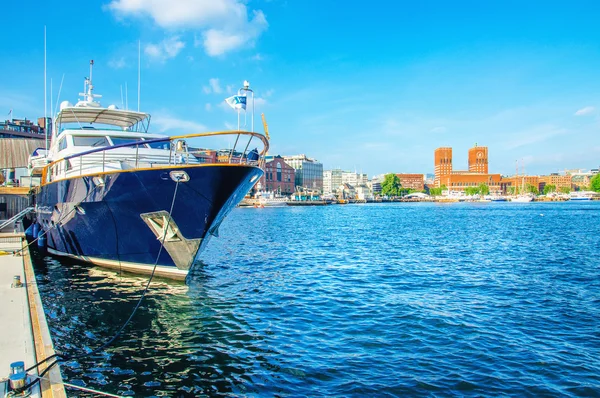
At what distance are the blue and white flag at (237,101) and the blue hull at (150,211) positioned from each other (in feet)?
6.12

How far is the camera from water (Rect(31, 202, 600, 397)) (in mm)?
7387

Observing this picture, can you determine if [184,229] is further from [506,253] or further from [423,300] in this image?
[506,253]

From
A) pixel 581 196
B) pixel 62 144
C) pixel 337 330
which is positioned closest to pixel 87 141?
pixel 62 144

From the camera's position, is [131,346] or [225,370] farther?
[131,346]

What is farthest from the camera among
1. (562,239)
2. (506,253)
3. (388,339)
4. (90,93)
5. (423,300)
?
(562,239)

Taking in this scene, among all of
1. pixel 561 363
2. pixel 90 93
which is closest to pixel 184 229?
pixel 561 363

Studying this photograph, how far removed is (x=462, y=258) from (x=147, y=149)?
16837 mm

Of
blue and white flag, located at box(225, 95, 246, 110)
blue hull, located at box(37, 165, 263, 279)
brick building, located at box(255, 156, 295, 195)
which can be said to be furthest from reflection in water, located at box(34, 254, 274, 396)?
brick building, located at box(255, 156, 295, 195)

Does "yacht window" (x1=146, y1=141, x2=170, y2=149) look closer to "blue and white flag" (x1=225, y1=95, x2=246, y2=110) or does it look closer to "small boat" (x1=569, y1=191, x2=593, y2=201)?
"blue and white flag" (x1=225, y1=95, x2=246, y2=110)

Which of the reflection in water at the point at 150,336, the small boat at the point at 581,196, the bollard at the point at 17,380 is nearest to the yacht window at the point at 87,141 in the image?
the reflection in water at the point at 150,336

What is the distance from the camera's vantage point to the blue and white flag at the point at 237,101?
12.5 metres

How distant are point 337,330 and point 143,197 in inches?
283

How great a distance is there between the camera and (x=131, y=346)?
345 inches

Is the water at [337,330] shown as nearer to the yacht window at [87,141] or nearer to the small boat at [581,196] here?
the yacht window at [87,141]
